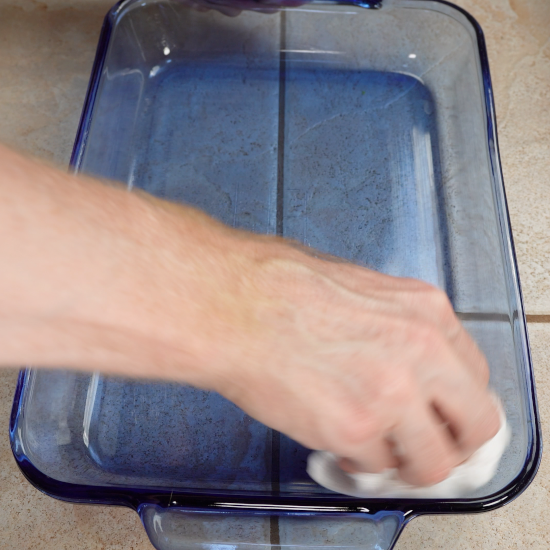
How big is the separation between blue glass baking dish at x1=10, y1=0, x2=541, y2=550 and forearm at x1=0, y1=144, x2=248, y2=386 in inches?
5.6

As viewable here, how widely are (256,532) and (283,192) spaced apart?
0.98 ft

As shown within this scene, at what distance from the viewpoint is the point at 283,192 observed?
0.52 metres

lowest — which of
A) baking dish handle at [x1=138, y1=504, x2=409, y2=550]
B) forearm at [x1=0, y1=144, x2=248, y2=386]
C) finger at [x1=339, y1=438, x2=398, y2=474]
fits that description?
baking dish handle at [x1=138, y1=504, x2=409, y2=550]

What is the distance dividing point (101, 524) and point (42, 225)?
261 millimetres

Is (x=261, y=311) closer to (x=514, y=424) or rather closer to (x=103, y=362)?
(x=103, y=362)

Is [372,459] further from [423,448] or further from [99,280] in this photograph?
[99,280]

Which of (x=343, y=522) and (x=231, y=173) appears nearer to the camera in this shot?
(x=343, y=522)

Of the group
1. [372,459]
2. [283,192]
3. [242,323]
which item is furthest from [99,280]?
[283,192]

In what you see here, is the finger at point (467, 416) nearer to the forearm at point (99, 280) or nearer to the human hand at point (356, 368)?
the human hand at point (356, 368)

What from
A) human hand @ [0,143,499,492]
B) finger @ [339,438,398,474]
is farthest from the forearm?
finger @ [339,438,398,474]

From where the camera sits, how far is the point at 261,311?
11.3 inches

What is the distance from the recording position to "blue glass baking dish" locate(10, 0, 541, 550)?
1.20 feet

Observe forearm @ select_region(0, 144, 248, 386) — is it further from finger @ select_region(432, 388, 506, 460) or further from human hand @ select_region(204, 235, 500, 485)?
finger @ select_region(432, 388, 506, 460)

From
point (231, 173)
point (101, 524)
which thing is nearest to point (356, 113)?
point (231, 173)
